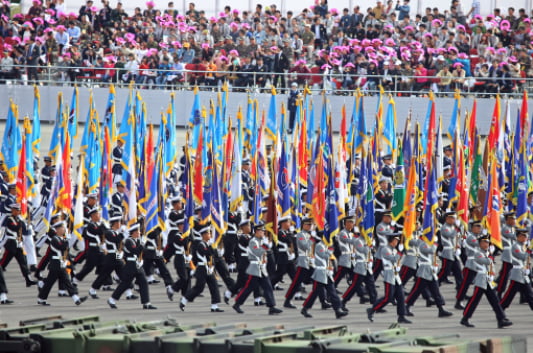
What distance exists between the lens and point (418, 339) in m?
10.4

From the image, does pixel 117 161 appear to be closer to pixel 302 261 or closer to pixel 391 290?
pixel 302 261

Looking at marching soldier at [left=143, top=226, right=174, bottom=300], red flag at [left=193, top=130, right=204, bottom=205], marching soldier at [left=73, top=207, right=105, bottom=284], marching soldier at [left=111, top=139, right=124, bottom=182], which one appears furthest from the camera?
marching soldier at [left=111, top=139, right=124, bottom=182]

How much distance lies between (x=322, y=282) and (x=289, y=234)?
1.96 meters

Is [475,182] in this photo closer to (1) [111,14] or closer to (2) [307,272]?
(2) [307,272]

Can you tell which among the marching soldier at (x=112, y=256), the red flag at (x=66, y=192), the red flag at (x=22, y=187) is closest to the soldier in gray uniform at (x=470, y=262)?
the marching soldier at (x=112, y=256)

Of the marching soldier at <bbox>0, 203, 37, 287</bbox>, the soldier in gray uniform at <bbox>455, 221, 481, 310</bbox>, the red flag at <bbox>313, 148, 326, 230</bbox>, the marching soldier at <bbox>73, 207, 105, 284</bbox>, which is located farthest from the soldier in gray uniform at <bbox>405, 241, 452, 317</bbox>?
the marching soldier at <bbox>0, 203, 37, 287</bbox>

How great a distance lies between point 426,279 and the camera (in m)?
17.6

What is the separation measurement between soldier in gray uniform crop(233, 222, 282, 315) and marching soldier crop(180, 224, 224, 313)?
1.27ft

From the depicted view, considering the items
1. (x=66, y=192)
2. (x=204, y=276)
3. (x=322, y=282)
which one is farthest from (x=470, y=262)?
(x=66, y=192)

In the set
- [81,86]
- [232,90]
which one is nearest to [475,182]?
[232,90]

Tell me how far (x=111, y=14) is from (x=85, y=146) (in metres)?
10.5

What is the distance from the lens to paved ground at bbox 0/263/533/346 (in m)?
16.9

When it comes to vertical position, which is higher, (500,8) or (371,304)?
(500,8)

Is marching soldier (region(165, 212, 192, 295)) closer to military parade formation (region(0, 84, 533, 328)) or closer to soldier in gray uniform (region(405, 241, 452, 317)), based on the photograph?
military parade formation (region(0, 84, 533, 328))
